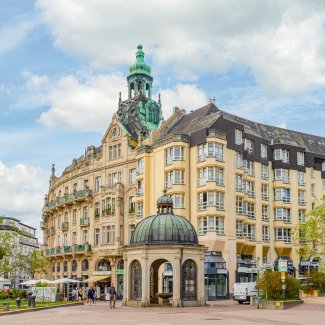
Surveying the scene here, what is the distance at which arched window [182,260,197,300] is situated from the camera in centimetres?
4444

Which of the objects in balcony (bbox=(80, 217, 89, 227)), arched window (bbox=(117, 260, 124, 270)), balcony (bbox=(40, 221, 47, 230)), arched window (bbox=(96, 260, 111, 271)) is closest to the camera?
arched window (bbox=(117, 260, 124, 270))

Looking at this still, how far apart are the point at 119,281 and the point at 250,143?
24.0 metres

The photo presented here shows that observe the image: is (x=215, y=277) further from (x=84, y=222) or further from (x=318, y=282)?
(x=84, y=222)

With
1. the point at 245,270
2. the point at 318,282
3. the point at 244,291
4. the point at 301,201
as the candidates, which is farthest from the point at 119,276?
the point at 244,291

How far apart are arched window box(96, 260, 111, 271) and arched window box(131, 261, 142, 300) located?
1205 inches

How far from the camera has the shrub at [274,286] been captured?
44.2 meters

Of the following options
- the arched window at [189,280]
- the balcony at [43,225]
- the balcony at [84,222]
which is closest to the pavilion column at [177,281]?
the arched window at [189,280]

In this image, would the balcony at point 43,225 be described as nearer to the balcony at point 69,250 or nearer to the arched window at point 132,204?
the balcony at point 69,250

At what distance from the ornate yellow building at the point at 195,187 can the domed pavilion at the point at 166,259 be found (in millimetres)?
17998

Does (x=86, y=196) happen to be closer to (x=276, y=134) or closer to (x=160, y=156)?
(x=160, y=156)

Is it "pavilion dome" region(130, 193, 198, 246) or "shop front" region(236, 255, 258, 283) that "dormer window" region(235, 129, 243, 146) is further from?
"pavilion dome" region(130, 193, 198, 246)

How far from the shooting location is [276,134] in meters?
85.0

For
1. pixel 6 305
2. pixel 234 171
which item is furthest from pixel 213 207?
pixel 6 305

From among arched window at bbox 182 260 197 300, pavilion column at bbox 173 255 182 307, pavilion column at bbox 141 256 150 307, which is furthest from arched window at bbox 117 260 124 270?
pavilion column at bbox 173 255 182 307
